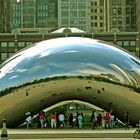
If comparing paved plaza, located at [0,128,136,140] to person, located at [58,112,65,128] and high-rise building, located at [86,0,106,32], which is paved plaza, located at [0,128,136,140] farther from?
high-rise building, located at [86,0,106,32]

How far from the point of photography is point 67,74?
2178cm

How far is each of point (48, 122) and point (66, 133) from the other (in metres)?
5.41

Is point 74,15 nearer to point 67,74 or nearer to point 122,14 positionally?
point 122,14

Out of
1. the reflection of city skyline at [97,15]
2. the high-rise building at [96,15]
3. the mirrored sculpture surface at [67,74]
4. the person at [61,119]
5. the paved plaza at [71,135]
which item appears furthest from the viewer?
the high-rise building at [96,15]

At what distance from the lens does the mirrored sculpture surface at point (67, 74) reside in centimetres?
2178

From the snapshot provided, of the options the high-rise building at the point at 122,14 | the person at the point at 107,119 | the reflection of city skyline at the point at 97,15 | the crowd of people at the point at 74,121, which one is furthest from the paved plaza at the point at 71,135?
the high-rise building at the point at 122,14

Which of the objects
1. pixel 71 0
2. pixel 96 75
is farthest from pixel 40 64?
pixel 71 0

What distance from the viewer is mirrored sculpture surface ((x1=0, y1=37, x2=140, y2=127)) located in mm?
21781

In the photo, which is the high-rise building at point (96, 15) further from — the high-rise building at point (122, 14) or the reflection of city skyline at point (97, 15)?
the high-rise building at point (122, 14)

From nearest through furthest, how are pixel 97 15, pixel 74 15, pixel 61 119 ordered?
pixel 61 119 < pixel 97 15 < pixel 74 15

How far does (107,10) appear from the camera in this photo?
553 feet

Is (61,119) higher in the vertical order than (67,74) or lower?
lower

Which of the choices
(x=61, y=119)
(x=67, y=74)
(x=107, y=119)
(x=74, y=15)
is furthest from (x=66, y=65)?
(x=74, y=15)

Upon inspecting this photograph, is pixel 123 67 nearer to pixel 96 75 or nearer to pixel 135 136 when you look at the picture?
pixel 96 75
